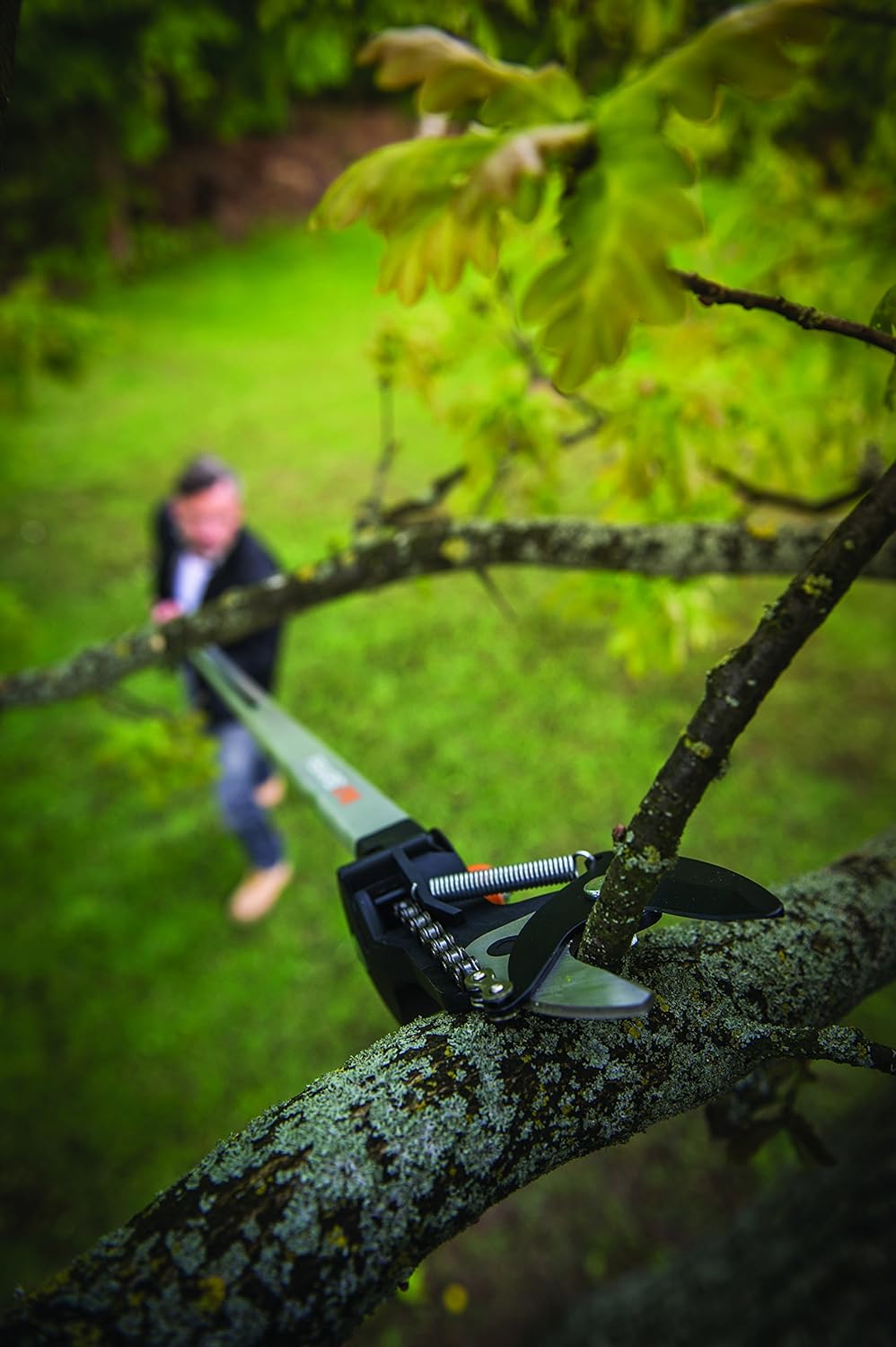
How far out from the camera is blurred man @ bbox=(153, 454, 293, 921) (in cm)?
316

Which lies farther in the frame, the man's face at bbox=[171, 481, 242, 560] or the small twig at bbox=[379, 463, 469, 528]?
the man's face at bbox=[171, 481, 242, 560]

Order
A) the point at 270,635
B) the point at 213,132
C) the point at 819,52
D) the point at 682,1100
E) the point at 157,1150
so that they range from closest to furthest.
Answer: the point at 682,1100
the point at 819,52
the point at 157,1150
the point at 270,635
the point at 213,132

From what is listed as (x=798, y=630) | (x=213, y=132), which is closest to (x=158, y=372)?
(x=213, y=132)

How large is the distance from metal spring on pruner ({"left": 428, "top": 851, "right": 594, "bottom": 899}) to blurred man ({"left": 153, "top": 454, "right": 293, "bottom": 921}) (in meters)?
2.17

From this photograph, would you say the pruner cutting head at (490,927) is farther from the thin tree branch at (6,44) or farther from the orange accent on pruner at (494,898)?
the thin tree branch at (6,44)

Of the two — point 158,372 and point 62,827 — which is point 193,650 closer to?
point 62,827

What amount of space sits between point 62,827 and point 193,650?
9.37ft

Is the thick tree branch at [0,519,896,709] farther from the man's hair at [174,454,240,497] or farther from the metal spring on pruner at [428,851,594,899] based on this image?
the metal spring on pruner at [428,851,594,899]

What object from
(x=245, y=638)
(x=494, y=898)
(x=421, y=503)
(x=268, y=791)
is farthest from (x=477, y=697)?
(x=494, y=898)

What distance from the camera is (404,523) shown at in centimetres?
225

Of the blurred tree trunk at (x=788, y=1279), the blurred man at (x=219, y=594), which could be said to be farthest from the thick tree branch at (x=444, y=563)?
the blurred tree trunk at (x=788, y=1279)

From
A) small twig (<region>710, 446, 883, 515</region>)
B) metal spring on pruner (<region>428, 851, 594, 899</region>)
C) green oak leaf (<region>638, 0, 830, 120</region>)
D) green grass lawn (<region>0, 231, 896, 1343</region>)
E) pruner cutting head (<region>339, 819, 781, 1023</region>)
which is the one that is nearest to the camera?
pruner cutting head (<region>339, 819, 781, 1023</region>)

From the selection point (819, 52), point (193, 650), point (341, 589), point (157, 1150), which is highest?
point (819, 52)

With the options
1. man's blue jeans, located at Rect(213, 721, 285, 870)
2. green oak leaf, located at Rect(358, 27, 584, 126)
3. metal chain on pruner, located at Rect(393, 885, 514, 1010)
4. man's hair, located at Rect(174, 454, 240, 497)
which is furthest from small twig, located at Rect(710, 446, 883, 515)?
man's blue jeans, located at Rect(213, 721, 285, 870)
